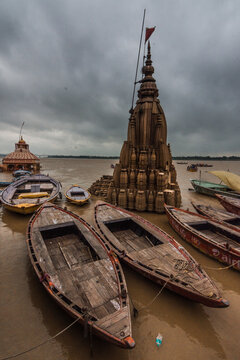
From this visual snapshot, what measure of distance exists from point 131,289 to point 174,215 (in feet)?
26.2

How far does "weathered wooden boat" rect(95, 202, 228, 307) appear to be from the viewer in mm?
6645

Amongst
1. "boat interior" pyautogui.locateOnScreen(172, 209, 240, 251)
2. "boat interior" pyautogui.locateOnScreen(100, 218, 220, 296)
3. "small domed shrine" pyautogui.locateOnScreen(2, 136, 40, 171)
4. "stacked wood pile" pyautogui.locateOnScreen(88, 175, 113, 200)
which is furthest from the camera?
"small domed shrine" pyautogui.locateOnScreen(2, 136, 40, 171)

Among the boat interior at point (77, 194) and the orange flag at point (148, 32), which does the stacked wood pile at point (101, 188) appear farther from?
the orange flag at point (148, 32)

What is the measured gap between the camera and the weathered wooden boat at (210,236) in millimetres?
9695

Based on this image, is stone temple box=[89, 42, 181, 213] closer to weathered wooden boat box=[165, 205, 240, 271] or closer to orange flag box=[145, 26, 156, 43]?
orange flag box=[145, 26, 156, 43]

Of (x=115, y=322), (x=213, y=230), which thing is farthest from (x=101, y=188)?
(x=115, y=322)

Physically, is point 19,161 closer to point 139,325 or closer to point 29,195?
point 29,195

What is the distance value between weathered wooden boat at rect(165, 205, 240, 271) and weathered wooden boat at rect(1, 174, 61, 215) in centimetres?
1420

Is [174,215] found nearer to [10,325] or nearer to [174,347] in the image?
[174,347]

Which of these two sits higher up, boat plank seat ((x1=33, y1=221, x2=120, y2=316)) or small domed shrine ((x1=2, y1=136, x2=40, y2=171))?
small domed shrine ((x1=2, y1=136, x2=40, y2=171))

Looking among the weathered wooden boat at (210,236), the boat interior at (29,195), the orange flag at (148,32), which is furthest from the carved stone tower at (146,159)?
the boat interior at (29,195)

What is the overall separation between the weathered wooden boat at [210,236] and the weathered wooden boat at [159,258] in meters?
2.76

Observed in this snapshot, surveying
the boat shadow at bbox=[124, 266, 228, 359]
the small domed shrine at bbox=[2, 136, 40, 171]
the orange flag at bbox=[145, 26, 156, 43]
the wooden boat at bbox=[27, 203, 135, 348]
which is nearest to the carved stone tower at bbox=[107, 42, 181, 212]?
the orange flag at bbox=[145, 26, 156, 43]

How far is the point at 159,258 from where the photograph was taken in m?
8.66
